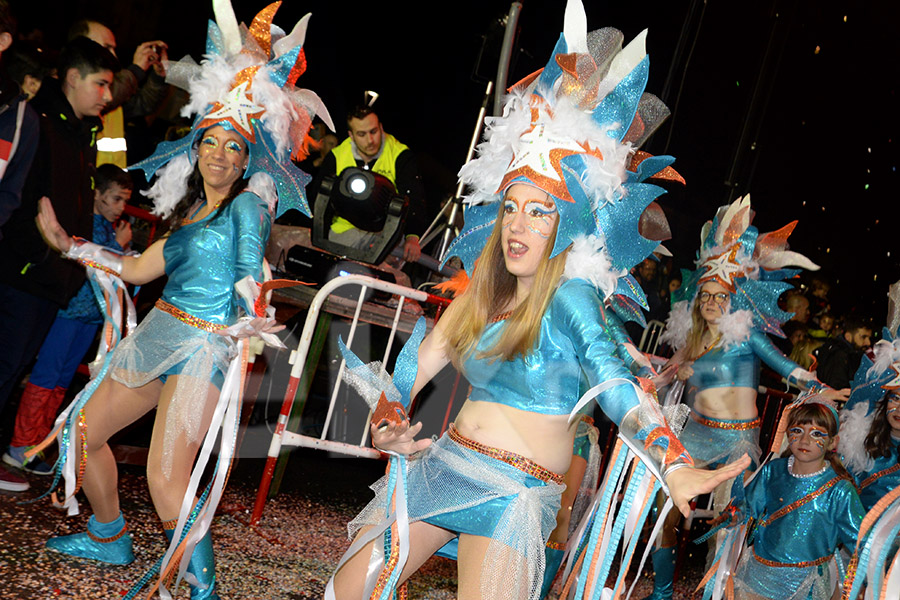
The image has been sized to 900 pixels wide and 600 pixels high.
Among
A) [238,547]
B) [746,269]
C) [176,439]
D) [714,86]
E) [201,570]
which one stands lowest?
[238,547]

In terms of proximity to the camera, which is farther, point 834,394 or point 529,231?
point 834,394

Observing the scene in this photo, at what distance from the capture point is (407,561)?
206 centimetres

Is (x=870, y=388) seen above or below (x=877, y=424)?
above

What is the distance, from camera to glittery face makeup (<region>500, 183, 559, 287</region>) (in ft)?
→ 7.01

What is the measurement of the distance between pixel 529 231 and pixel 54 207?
2.54 metres

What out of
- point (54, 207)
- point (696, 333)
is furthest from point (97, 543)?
point (696, 333)

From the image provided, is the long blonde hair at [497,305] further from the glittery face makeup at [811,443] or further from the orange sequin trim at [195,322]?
the glittery face makeup at [811,443]

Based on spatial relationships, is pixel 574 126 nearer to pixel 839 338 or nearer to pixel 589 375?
pixel 589 375

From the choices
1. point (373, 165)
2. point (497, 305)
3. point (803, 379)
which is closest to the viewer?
point (497, 305)

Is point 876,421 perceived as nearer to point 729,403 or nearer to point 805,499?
point 805,499

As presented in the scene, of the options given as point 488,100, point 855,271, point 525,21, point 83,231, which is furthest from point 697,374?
point 855,271

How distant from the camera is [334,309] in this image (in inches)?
179

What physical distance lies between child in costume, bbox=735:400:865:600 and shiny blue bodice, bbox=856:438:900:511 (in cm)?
26

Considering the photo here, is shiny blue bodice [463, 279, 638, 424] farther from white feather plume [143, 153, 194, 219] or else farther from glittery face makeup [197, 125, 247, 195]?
white feather plume [143, 153, 194, 219]
